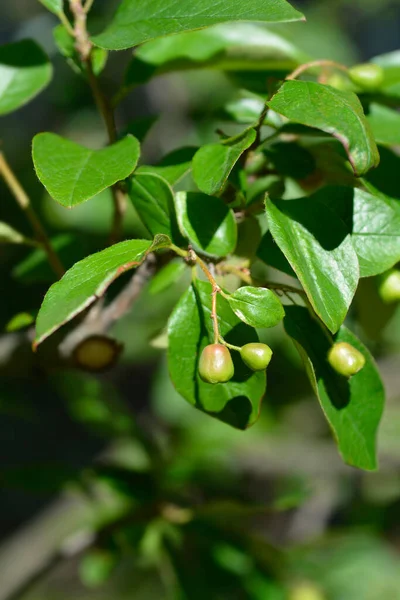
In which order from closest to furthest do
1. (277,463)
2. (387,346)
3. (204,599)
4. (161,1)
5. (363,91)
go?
(161,1) < (363,91) < (204,599) < (277,463) < (387,346)

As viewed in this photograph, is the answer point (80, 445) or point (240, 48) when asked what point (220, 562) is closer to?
point (240, 48)

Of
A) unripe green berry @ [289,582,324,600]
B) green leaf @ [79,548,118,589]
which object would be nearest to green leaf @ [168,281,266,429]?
green leaf @ [79,548,118,589]

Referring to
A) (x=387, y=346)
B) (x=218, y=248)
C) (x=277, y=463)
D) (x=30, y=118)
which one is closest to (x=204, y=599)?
(x=277, y=463)

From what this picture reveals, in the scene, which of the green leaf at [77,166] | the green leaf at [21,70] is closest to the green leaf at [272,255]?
the green leaf at [77,166]

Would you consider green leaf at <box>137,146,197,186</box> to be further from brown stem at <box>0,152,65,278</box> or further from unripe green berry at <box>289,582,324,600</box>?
unripe green berry at <box>289,582,324,600</box>

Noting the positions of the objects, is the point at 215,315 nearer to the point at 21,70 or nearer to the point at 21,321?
the point at 21,321
